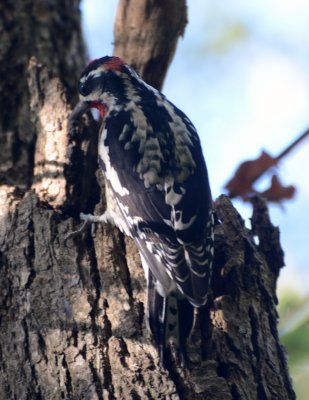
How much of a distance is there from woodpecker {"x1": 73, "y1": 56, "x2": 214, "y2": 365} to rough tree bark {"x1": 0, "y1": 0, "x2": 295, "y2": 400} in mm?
99

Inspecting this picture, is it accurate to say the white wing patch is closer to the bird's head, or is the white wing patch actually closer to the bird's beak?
the bird's beak

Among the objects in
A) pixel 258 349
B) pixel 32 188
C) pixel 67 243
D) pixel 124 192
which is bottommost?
pixel 258 349

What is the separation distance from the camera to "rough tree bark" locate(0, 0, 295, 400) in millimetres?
3361

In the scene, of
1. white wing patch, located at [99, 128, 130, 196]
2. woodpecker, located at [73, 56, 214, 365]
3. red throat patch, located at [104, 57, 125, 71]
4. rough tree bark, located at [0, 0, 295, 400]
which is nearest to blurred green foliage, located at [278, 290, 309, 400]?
rough tree bark, located at [0, 0, 295, 400]

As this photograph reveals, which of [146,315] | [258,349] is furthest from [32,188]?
[258,349]

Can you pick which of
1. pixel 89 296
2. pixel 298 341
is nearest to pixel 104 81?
pixel 89 296

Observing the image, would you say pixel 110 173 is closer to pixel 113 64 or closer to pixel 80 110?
pixel 80 110

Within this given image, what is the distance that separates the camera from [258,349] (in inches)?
140

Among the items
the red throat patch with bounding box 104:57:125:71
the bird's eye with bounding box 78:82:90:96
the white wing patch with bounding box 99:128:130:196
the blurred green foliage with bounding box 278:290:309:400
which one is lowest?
the blurred green foliage with bounding box 278:290:309:400

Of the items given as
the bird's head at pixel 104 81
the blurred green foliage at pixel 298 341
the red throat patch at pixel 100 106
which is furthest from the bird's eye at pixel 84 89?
the blurred green foliage at pixel 298 341

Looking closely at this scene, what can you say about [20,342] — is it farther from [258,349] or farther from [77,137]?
[77,137]

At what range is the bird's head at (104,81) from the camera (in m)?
4.73

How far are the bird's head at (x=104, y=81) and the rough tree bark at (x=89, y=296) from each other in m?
0.16

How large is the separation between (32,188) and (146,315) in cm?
113
